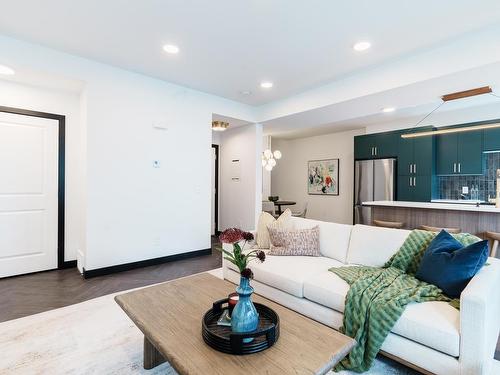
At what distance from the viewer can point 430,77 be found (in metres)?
2.97

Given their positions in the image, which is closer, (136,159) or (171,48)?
(171,48)

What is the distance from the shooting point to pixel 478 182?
16.5 ft

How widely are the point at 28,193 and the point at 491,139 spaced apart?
714 centimetres

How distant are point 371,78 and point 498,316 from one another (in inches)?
109

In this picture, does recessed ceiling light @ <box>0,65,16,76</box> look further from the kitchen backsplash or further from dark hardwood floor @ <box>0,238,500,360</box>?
the kitchen backsplash

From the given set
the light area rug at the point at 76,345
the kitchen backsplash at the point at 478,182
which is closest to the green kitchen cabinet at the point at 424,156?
the kitchen backsplash at the point at 478,182

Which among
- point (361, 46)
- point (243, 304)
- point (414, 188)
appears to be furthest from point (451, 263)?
point (414, 188)

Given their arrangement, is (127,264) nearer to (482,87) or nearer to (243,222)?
(243,222)

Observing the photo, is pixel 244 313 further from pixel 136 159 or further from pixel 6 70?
pixel 6 70

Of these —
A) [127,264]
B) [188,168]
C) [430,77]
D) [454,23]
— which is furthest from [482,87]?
[127,264]

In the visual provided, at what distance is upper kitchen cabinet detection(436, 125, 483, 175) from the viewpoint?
15.6ft

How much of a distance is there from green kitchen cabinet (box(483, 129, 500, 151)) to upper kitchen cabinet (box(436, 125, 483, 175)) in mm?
54

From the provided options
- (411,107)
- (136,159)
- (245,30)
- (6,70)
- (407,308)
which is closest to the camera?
(407,308)

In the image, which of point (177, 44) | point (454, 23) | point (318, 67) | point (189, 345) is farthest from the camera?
point (318, 67)
